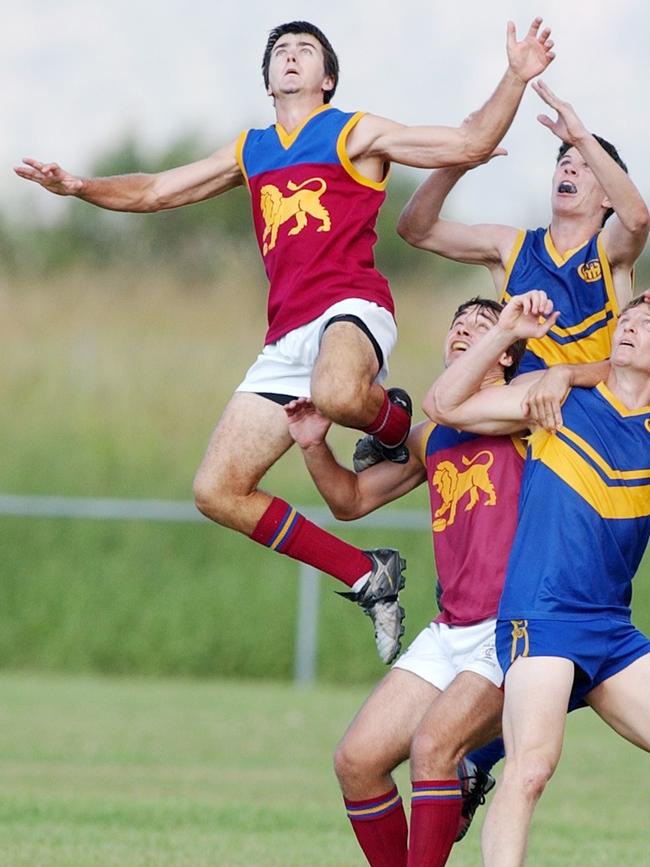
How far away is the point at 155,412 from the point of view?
2103 cm

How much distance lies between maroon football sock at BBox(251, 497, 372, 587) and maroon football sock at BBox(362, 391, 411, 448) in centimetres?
48

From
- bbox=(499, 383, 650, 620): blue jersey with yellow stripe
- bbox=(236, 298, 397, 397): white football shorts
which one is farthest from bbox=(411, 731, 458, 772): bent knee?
bbox=(236, 298, 397, 397): white football shorts

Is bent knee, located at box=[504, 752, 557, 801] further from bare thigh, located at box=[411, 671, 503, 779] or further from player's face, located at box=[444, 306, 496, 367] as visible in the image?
player's face, located at box=[444, 306, 496, 367]

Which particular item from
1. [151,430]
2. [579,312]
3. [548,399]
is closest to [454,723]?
[548,399]

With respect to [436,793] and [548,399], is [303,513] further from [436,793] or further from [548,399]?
[548,399]

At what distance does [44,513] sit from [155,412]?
5.53 metres

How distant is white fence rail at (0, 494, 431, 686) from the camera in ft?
51.2

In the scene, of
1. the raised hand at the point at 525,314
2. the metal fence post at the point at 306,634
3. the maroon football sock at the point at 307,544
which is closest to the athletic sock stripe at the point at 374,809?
the maroon football sock at the point at 307,544

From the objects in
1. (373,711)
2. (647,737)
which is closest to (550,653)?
(647,737)

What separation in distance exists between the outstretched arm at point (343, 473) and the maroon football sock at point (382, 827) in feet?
3.39

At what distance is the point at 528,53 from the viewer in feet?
17.3

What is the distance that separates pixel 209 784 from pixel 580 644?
5389mm

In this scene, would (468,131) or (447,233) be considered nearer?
(468,131)

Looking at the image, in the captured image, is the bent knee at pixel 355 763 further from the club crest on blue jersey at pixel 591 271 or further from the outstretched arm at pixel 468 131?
the outstretched arm at pixel 468 131
